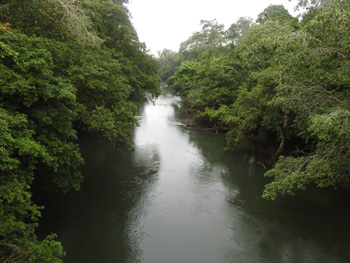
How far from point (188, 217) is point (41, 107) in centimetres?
703

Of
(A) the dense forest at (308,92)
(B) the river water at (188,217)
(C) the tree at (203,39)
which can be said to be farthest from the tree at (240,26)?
(B) the river water at (188,217)

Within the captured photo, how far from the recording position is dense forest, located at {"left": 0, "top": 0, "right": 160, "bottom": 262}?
16.0ft

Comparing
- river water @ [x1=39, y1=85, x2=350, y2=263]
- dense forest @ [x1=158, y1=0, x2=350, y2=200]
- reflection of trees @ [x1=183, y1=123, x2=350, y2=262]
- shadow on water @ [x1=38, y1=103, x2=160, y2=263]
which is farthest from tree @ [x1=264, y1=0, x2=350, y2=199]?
shadow on water @ [x1=38, y1=103, x2=160, y2=263]

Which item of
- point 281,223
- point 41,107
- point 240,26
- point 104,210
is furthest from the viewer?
point 240,26

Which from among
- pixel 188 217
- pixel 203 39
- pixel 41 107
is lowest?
pixel 188 217

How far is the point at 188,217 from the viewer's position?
9.99 m

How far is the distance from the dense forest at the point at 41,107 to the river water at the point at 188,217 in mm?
1579

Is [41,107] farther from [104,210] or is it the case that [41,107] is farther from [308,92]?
[308,92]

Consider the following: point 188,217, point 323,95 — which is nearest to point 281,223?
point 188,217

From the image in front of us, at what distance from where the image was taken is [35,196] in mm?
9953

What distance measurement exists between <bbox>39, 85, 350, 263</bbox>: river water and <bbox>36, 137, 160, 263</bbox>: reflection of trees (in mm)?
35

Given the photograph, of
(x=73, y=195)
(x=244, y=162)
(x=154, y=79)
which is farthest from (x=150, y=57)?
(x=73, y=195)

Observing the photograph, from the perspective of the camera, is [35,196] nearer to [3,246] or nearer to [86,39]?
[3,246]

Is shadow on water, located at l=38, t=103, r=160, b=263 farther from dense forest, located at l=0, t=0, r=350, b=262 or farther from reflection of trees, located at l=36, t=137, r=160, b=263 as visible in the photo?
dense forest, located at l=0, t=0, r=350, b=262
